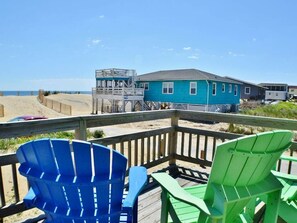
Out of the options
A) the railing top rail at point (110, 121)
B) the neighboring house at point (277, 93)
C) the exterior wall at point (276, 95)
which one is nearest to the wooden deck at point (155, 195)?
the railing top rail at point (110, 121)

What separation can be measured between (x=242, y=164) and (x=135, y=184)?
662 mm

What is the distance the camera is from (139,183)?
1.41 meters

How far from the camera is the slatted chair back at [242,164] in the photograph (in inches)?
47.2

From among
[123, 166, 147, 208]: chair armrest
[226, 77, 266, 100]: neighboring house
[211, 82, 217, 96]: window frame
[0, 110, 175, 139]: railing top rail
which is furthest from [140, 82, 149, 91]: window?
[123, 166, 147, 208]: chair armrest

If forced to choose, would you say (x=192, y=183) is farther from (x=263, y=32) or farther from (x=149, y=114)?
(x=263, y=32)

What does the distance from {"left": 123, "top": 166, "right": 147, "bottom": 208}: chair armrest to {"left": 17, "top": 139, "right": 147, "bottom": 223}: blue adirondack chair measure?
50mm

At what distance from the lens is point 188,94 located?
19281mm

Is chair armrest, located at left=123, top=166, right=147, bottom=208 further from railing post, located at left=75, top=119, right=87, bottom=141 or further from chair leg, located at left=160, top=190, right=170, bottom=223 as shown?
railing post, located at left=75, top=119, right=87, bottom=141

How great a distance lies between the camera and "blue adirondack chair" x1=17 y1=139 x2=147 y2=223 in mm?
1091

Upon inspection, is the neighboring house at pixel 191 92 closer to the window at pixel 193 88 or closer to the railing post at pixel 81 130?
the window at pixel 193 88

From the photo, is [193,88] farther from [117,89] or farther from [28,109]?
[28,109]

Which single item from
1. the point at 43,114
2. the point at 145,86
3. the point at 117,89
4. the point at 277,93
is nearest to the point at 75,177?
the point at 117,89

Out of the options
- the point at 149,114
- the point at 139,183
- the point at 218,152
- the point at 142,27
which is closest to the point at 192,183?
the point at 149,114

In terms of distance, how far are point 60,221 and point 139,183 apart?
495mm
